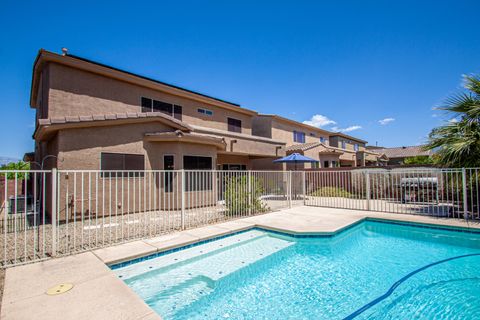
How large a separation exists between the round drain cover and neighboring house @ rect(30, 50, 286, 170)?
23.1ft

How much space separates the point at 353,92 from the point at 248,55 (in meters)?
11.0

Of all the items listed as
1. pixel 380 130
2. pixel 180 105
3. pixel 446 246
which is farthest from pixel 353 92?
pixel 380 130

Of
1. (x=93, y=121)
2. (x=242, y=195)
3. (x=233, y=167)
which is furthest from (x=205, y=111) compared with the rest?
(x=242, y=195)

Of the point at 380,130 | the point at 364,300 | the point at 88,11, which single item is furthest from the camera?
the point at 380,130

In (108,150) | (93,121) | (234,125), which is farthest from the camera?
(234,125)

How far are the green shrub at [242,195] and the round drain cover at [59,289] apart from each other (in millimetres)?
6539

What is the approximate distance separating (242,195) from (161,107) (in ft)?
27.9

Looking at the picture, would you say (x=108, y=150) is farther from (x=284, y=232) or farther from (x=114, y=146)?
(x=284, y=232)

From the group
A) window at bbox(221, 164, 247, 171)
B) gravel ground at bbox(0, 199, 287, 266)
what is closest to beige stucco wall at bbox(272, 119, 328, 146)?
window at bbox(221, 164, 247, 171)

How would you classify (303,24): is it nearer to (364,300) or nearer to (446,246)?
(446,246)

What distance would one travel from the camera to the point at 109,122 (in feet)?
34.2

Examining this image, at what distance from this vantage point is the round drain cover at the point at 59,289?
12.4 ft

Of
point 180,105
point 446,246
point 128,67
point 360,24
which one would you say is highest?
point 360,24

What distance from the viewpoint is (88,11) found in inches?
420
